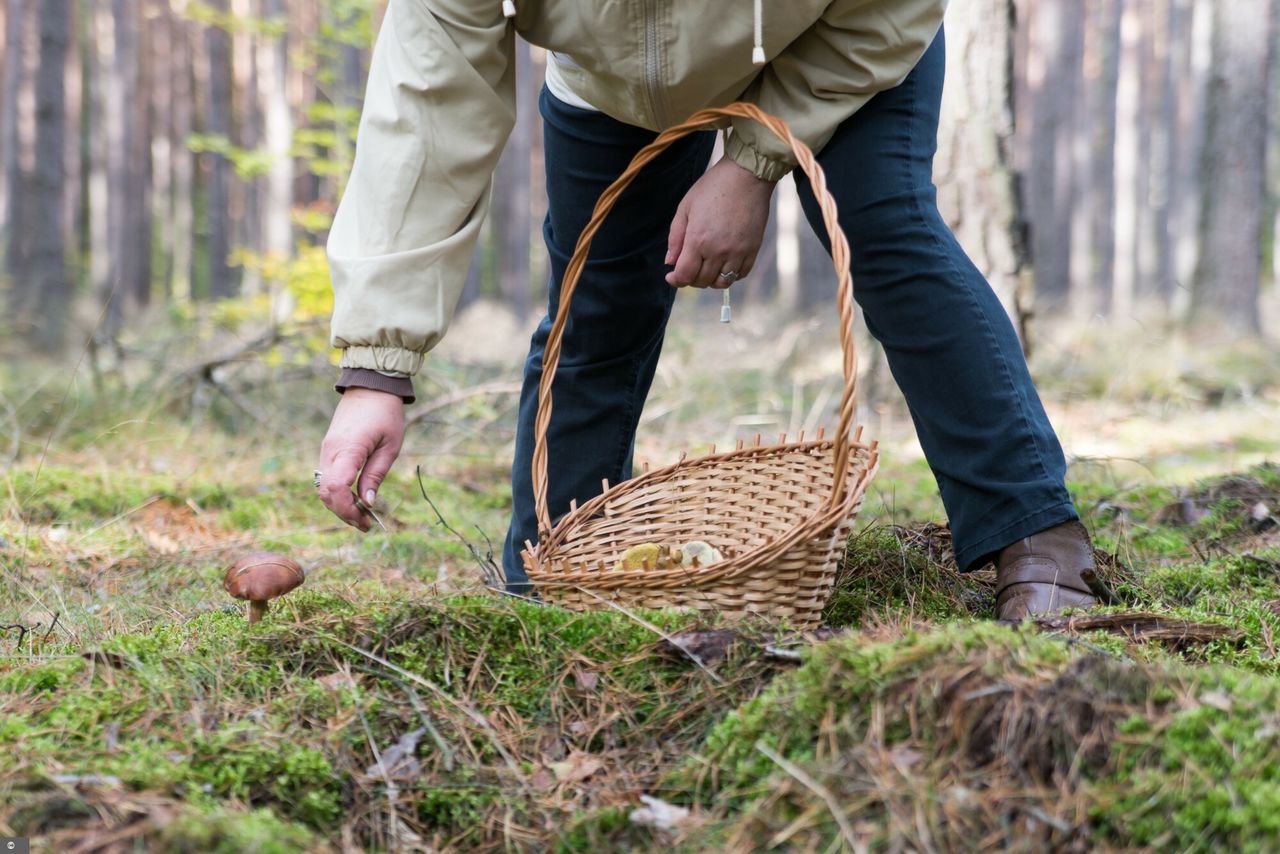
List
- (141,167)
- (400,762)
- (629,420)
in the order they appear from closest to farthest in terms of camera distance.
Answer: (400,762) → (629,420) → (141,167)

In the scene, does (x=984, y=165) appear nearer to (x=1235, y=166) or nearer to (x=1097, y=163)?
(x=1235, y=166)

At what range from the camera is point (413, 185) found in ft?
6.07

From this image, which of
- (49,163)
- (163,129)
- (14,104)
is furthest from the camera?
(163,129)

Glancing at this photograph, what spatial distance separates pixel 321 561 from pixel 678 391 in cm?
318

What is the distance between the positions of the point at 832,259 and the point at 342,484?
887 mm

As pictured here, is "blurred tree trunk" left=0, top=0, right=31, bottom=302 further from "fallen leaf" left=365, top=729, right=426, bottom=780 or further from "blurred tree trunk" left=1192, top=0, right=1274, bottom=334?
"fallen leaf" left=365, top=729, right=426, bottom=780

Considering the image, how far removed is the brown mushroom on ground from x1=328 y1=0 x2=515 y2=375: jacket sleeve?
362 mm

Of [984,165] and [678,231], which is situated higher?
[984,165]

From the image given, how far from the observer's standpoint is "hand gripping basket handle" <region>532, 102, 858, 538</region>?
156 cm

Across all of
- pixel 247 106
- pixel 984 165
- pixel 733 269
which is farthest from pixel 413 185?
pixel 247 106

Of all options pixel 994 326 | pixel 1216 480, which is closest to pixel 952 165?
pixel 1216 480

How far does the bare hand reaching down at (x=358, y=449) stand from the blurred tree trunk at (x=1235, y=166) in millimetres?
8358

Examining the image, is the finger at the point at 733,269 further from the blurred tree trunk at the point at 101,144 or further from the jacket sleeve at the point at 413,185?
the blurred tree trunk at the point at 101,144

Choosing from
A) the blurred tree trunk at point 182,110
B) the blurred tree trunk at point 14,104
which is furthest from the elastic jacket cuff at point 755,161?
the blurred tree trunk at point 182,110
